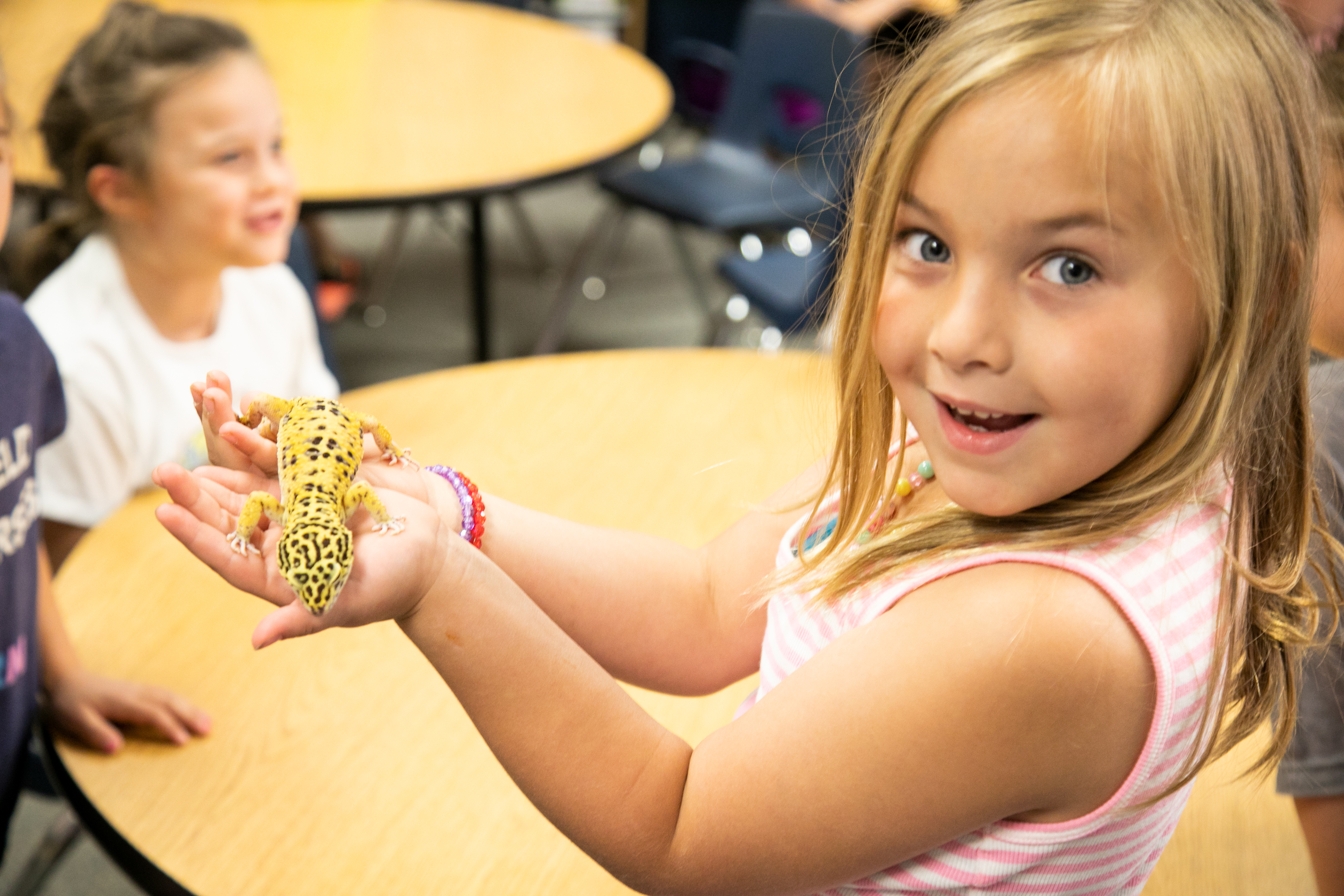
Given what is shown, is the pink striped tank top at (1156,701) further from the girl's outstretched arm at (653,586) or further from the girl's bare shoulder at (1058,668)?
the girl's outstretched arm at (653,586)

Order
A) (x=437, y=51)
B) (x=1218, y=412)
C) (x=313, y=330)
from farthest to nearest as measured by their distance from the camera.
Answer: (x=437, y=51), (x=313, y=330), (x=1218, y=412)

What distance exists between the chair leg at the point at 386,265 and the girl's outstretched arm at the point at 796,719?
3.79 m

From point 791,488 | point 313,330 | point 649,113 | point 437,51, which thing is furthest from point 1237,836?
point 437,51

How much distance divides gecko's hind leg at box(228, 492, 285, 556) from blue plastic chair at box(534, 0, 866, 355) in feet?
8.17

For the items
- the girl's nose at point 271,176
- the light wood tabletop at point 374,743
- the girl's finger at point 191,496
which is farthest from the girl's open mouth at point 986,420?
the girl's nose at point 271,176

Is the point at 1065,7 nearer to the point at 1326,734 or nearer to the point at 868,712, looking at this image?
the point at 868,712

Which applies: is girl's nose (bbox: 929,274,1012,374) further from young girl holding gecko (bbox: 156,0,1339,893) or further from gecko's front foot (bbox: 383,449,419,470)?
gecko's front foot (bbox: 383,449,419,470)

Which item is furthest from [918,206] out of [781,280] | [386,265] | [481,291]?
[386,265]

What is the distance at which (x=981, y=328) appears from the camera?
711 mm

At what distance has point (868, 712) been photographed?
758 millimetres

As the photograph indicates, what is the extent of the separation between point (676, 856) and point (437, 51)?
3167mm

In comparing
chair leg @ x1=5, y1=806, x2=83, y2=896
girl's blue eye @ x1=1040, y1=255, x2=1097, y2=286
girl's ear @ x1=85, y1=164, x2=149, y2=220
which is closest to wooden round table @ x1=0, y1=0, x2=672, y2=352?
girl's ear @ x1=85, y1=164, x2=149, y2=220

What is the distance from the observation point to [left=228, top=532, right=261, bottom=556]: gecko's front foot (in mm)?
783

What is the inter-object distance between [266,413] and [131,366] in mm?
974
